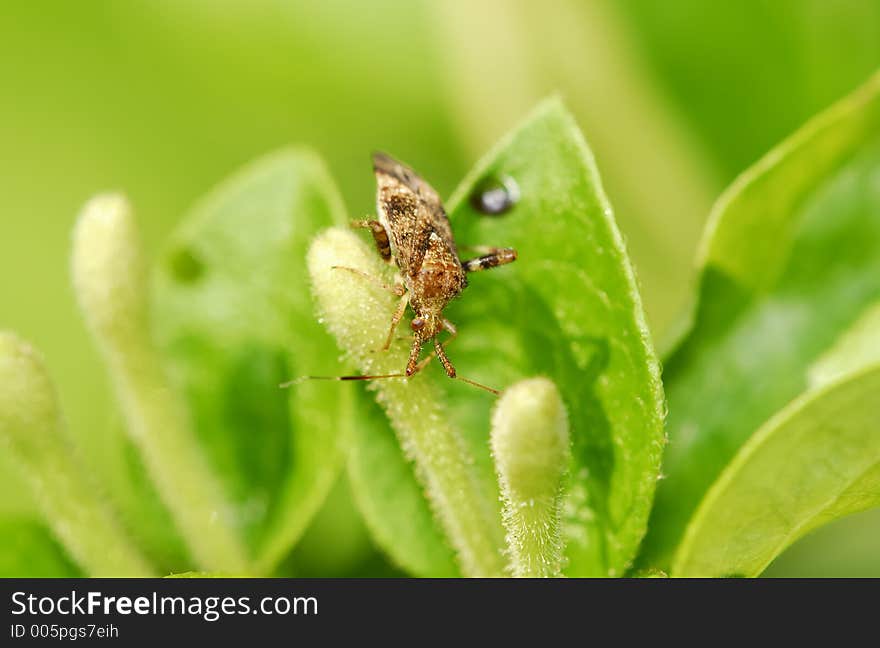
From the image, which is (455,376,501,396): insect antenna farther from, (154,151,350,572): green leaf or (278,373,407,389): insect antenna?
(154,151,350,572): green leaf

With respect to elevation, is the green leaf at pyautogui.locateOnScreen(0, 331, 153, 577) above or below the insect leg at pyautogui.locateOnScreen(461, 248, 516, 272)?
below

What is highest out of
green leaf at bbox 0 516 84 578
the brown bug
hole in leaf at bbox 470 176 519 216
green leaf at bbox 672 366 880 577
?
hole in leaf at bbox 470 176 519 216

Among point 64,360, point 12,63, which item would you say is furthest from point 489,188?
point 12,63

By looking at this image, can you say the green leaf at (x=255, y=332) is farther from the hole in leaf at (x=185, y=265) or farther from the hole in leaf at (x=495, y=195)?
the hole in leaf at (x=495, y=195)

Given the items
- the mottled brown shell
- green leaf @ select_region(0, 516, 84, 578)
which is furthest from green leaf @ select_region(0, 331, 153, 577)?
the mottled brown shell

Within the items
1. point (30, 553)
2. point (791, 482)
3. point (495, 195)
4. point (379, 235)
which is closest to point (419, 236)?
point (379, 235)

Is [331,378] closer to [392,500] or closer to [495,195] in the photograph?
[392,500]
